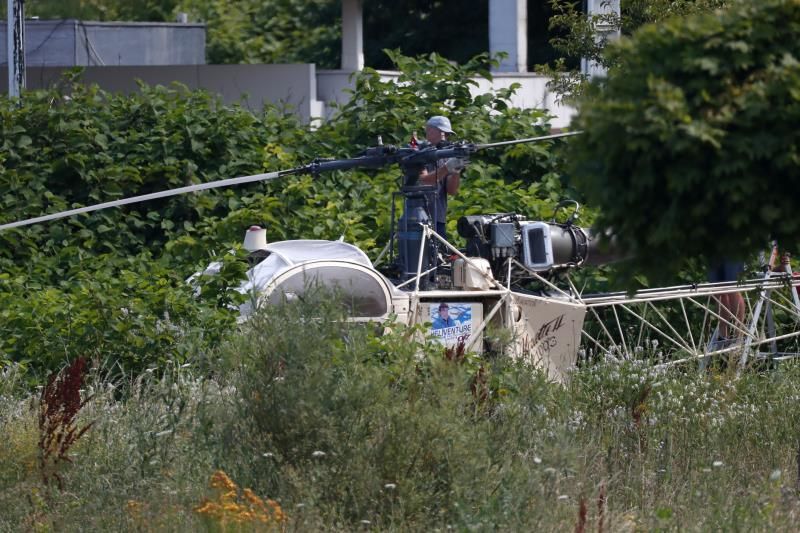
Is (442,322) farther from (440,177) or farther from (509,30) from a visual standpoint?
(509,30)

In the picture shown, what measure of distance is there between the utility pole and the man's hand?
6.81m

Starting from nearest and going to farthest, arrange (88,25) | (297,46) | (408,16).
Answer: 1. (88,25)
2. (408,16)
3. (297,46)

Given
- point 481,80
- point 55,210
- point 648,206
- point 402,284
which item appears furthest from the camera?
point 481,80

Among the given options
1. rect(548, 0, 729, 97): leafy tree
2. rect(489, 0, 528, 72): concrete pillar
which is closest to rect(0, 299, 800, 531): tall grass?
rect(548, 0, 729, 97): leafy tree

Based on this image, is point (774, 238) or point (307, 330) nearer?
point (774, 238)

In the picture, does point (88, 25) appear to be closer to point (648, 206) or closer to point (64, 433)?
point (64, 433)

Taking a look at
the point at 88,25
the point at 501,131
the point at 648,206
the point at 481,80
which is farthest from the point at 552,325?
the point at 88,25

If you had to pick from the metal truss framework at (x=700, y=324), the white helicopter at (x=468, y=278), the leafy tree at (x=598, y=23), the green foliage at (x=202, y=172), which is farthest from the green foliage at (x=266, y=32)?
the white helicopter at (x=468, y=278)

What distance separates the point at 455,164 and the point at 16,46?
731 cm

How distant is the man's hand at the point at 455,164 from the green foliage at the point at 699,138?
3632 millimetres

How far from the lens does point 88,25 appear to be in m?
20.0

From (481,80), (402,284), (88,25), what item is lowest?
(402,284)

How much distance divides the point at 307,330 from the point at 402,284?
2570 mm

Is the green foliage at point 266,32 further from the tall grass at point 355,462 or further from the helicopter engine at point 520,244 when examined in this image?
the tall grass at point 355,462
